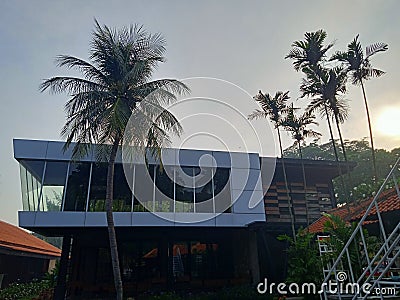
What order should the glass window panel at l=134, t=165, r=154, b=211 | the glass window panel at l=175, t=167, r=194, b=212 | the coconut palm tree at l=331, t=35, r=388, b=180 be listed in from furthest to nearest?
the glass window panel at l=175, t=167, r=194, b=212, the glass window panel at l=134, t=165, r=154, b=211, the coconut palm tree at l=331, t=35, r=388, b=180

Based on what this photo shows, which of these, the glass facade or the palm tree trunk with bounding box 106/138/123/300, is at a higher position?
the glass facade

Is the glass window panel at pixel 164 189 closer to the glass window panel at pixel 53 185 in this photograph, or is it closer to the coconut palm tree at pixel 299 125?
the glass window panel at pixel 53 185

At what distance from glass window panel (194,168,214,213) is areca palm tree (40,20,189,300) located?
2.59m

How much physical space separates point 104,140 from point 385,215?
25.7 feet

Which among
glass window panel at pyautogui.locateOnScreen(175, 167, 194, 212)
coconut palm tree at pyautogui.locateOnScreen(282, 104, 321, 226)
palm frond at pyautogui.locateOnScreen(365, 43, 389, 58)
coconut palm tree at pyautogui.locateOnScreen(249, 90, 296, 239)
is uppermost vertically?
palm frond at pyautogui.locateOnScreen(365, 43, 389, 58)

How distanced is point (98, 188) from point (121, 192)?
0.81 metres

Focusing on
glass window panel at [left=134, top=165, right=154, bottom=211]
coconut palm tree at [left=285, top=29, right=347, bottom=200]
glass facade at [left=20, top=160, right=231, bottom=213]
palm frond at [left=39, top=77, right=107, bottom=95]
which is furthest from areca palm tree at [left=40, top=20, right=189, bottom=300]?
coconut palm tree at [left=285, top=29, right=347, bottom=200]

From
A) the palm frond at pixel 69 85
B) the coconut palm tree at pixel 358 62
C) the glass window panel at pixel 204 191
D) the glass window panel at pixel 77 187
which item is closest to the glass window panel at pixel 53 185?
the glass window panel at pixel 77 187

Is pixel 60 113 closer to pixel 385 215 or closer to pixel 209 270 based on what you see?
pixel 209 270

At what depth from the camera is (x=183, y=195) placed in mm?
11797

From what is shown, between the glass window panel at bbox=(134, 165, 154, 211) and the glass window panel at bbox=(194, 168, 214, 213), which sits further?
the glass window panel at bbox=(194, 168, 214, 213)

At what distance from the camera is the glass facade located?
10750 millimetres

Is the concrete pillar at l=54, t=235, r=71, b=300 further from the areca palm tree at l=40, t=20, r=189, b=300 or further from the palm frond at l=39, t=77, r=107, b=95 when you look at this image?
the palm frond at l=39, t=77, r=107, b=95

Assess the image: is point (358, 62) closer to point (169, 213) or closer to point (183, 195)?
point (183, 195)
